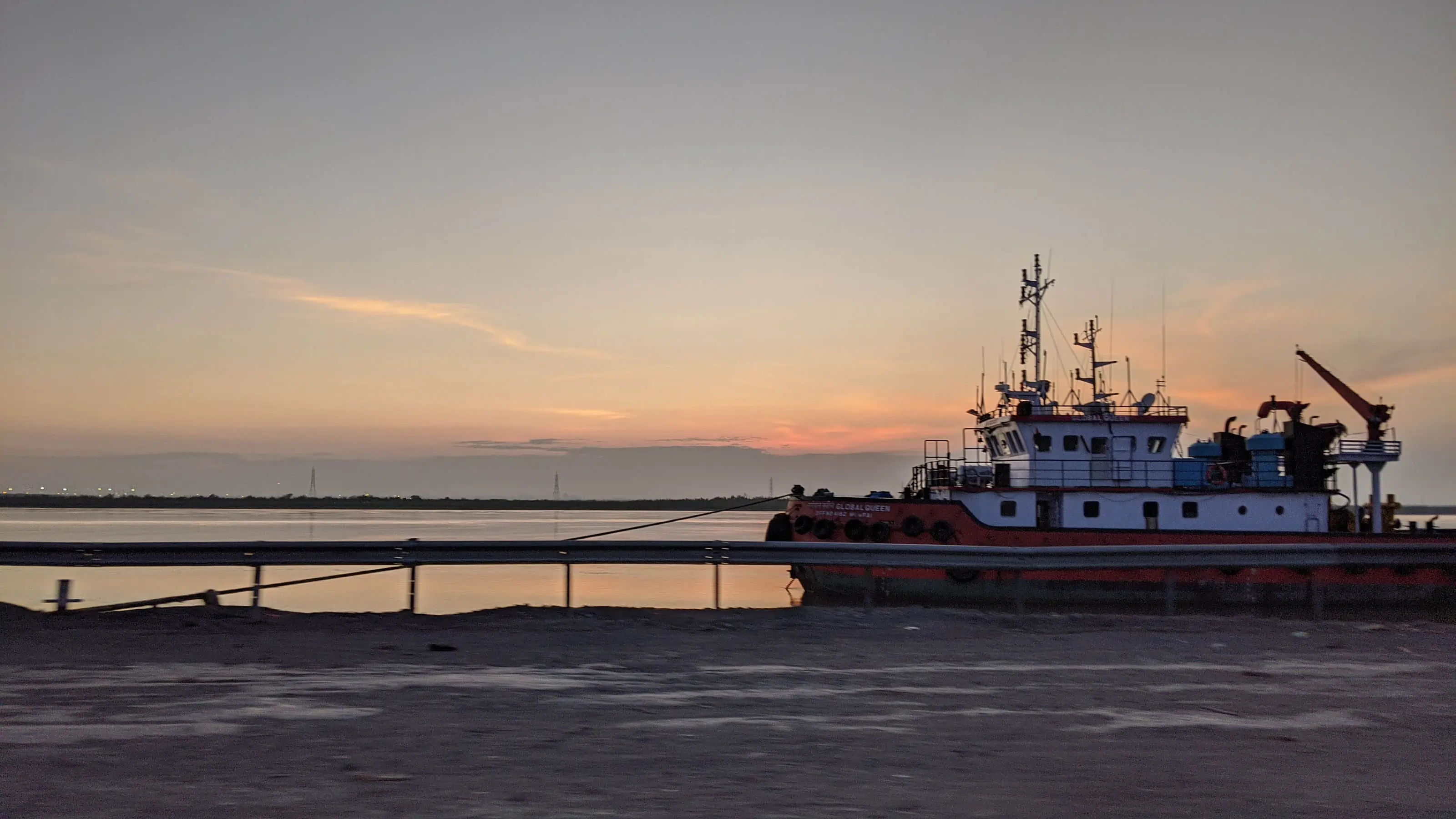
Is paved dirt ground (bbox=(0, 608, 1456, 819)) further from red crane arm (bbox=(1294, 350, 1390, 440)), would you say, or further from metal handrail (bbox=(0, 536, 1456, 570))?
red crane arm (bbox=(1294, 350, 1390, 440))

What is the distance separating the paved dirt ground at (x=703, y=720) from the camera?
5.08m

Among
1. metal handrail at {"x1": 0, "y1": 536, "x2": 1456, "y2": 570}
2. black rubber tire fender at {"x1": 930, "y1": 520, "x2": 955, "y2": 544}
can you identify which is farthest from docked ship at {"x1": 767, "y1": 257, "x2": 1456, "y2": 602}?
metal handrail at {"x1": 0, "y1": 536, "x2": 1456, "y2": 570}

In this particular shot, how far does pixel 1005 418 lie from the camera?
27.3 meters

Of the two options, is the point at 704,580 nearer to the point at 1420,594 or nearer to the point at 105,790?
the point at 1420,594

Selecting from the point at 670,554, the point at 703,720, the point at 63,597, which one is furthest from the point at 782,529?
the point at 703,720

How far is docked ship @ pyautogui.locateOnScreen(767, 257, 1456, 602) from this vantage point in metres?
24.5

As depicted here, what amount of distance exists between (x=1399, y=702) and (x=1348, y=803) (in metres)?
3.34

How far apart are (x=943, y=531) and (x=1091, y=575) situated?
3505mm

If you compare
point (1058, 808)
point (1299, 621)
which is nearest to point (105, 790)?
point (1058, 808)

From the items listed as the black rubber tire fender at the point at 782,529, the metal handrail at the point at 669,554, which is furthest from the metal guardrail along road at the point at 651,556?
the black rubber tire fender at the point at 782,529

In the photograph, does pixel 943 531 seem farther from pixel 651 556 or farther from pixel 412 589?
pixel 412 589

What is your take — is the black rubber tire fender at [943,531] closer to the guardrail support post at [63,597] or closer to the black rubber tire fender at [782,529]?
the black rubber tire fender at [782,529]

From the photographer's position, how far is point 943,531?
80.0ft

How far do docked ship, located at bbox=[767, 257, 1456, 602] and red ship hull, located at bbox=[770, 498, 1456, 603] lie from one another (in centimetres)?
3
